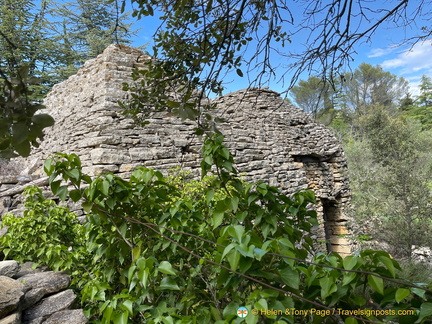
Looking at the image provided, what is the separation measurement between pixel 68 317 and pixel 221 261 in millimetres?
1255

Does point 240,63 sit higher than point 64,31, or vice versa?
point 64,31

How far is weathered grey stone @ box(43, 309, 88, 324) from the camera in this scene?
1603mm

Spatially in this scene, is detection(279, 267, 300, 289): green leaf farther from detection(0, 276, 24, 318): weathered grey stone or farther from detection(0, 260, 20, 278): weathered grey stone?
detection(0, 260, 20, 278): weathered grey stone

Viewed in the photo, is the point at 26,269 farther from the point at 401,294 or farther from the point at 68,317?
the point at 401,294

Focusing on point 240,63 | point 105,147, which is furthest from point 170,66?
point 105,147

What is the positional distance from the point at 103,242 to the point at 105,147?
308 centimetres

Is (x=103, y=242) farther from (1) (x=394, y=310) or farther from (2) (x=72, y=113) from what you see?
(2) (x=72, y=113)

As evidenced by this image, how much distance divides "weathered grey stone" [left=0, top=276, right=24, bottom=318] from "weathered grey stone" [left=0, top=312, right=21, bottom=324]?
4cm

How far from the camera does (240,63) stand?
6.44ft

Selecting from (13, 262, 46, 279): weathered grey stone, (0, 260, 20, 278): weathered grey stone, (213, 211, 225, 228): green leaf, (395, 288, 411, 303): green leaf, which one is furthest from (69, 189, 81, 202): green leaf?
(13, 262, 46, 279): weathered grey stone

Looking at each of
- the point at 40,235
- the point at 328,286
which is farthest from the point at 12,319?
the point at 328,286

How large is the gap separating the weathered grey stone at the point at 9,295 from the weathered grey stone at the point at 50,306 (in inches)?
5.6

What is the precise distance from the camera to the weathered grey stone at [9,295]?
156 centimetres

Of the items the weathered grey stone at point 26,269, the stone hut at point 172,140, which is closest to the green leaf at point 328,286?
the stone hut at point 172,140
